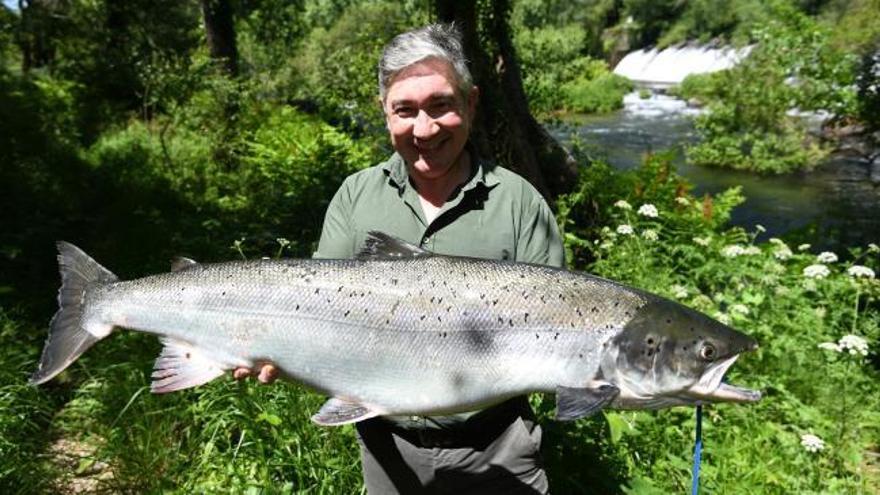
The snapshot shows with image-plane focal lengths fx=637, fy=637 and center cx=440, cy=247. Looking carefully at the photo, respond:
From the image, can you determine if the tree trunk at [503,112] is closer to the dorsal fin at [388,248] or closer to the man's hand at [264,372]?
the dorsal fin at [388,248]

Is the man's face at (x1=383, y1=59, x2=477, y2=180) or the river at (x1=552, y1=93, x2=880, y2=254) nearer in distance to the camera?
the man's face at (x1=383, y1=59, x2=477, y2=180)

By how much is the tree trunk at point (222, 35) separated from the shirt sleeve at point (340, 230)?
13737 mm

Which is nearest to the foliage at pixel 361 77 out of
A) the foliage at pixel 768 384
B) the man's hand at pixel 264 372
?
the foliage at pixel 768 384

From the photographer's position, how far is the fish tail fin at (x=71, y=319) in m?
2.52

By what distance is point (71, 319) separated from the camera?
2.56 metres

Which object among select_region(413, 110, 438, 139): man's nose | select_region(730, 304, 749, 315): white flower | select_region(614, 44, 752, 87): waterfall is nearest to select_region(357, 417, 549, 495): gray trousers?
select_region(413, 110, 438, 139): man's nose

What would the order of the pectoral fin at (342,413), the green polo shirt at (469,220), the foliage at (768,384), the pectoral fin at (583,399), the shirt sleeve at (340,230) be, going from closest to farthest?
the pectoral fin at (583,399) < the pectoral fin at (342,413) < the green polo shirt at (469,220) < the shirt sleeve at (340,230) < the foliage at (768,384)

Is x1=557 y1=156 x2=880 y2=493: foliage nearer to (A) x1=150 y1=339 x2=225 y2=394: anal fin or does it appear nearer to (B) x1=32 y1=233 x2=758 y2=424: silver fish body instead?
(B) x1=32 y1=233 x2=758 y2=424: silver fish body

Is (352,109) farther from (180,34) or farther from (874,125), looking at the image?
(180,34)

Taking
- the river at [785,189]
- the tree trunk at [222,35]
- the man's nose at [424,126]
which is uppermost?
the tree trunk at [222,35]

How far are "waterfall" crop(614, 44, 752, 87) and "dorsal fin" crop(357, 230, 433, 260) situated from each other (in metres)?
38.6

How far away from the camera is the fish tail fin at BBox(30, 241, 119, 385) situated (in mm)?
2520

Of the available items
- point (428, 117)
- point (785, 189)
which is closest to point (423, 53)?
point (428, 117)

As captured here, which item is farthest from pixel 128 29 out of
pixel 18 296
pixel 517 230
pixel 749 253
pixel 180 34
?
pixel 517 230
